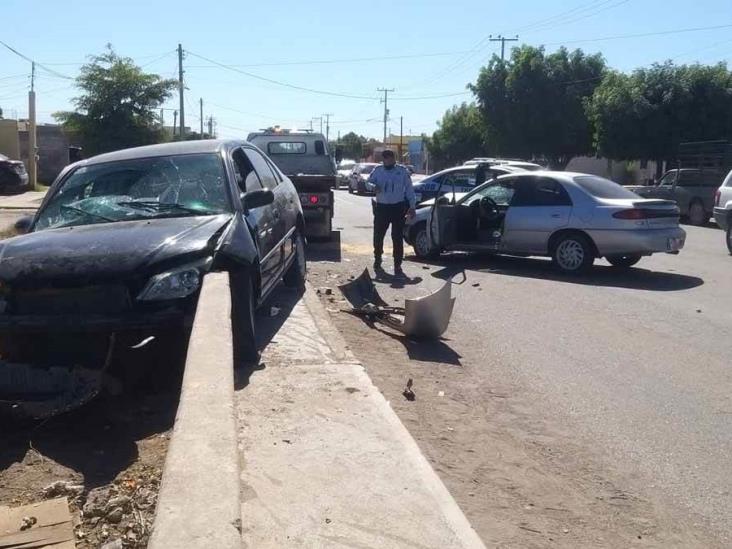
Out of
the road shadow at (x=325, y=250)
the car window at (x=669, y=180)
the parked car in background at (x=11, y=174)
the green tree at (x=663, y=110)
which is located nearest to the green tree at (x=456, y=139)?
the green tree at (x=663, y=110)

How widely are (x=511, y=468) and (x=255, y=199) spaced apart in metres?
3.18

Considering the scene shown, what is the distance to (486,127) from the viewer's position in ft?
160

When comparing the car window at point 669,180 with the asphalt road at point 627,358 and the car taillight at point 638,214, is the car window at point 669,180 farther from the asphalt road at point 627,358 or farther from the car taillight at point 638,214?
the car taillight at point 638,214

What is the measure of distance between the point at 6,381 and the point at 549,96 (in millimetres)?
42836

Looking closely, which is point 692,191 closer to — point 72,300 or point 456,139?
point 72,300

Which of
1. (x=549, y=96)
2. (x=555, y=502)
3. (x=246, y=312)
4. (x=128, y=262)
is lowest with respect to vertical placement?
(x=555, y=502)

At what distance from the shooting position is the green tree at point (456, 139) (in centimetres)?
6397

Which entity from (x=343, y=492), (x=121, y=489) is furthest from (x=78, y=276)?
(x=343, y=492)

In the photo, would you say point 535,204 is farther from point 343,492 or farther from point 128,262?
point 343,492

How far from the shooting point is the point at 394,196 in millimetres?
12531

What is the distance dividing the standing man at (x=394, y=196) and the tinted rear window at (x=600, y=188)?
99.5 inches

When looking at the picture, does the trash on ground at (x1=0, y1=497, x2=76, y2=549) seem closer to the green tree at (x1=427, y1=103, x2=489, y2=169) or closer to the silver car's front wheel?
the silver car's front wheel

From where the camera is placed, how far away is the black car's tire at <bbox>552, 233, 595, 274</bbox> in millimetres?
12633

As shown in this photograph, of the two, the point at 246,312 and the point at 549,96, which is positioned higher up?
the point at 549,96
